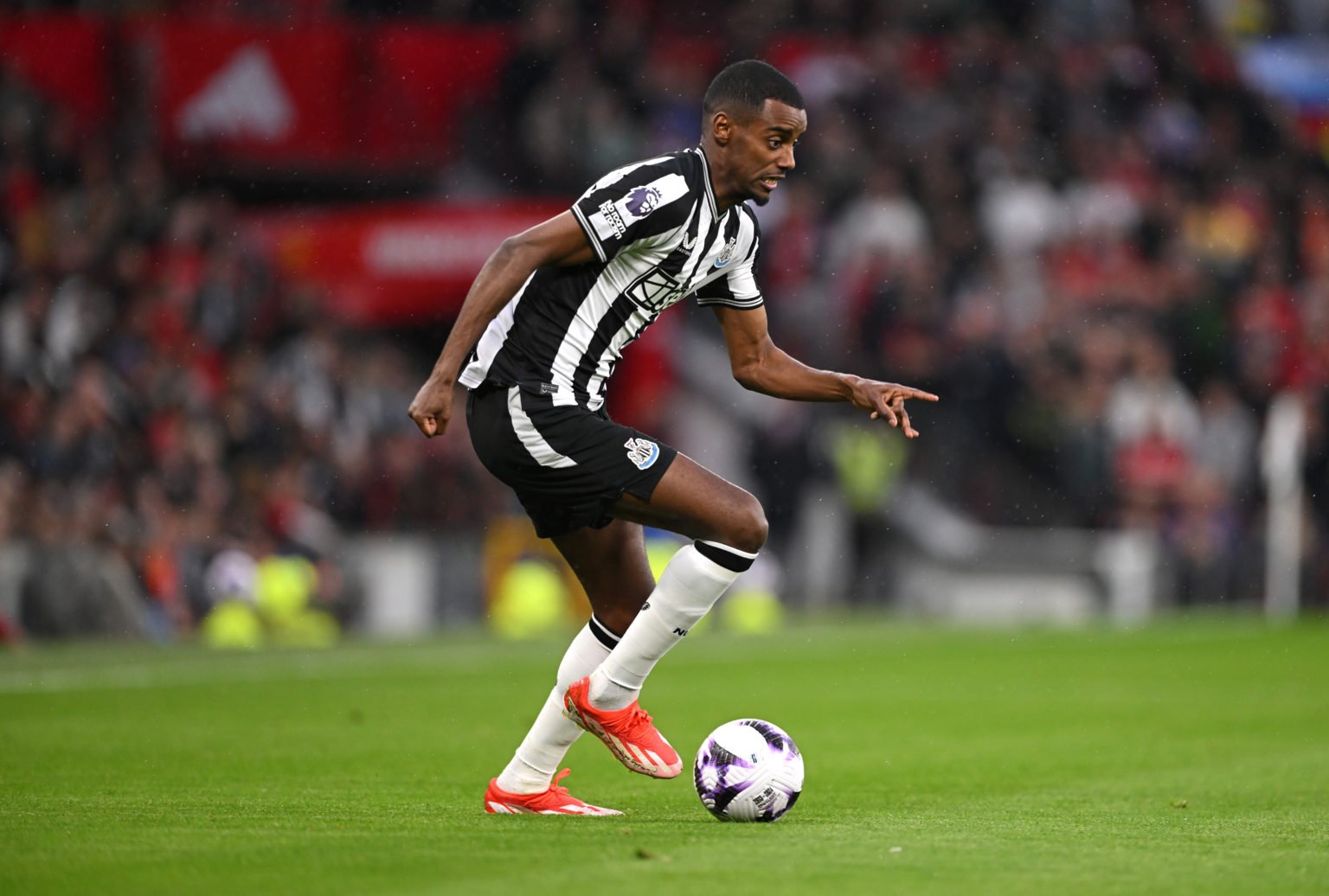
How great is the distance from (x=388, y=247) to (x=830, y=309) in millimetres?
4847

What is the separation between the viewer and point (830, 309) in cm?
2122

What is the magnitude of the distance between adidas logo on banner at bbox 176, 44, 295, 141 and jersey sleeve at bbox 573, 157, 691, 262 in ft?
53.4

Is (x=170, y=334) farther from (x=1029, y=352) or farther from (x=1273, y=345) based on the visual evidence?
(x=1273, y=345)

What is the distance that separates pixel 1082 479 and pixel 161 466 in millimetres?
9783

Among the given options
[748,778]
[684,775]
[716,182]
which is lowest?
[684,775]

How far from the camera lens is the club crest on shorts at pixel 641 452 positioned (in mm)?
6230

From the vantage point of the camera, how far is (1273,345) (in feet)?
71.9

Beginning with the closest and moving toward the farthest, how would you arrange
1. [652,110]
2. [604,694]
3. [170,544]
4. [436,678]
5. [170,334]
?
[604,694]
[436,678]
[170,544]
[170,334]
[652,110]

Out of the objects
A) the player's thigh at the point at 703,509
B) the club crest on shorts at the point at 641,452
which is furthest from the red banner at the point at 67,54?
the player's thigh at the point at 703,509

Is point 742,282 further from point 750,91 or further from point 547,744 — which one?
point 547,744

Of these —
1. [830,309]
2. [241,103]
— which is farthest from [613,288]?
[241,103]

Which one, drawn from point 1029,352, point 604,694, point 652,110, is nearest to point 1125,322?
point 1029,352

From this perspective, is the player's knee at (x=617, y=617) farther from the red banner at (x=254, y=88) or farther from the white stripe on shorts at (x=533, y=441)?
the red banner at (x=254, y=88)

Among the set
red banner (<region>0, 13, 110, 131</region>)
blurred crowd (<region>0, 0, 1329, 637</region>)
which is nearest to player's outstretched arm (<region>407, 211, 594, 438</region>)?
blurred crowd (<region>0, 0, 1329, 637</region>)
